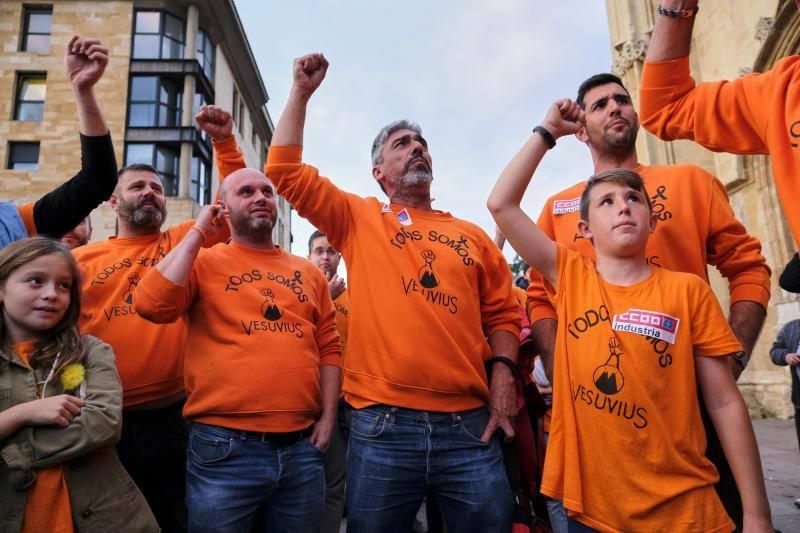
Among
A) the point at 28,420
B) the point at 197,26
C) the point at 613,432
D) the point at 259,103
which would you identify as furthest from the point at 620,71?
the point at 259,103

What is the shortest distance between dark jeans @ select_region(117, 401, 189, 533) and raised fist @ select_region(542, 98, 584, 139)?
7.65 feet

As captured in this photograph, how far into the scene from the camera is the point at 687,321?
183cm

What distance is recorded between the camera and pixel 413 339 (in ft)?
7.34

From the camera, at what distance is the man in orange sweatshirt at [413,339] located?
212cm

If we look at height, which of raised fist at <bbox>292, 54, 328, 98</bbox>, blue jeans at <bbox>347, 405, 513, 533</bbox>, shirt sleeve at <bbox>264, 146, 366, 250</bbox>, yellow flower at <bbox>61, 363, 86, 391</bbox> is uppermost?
raised fist at <bbox>292, 54, 328, 98</bbox>

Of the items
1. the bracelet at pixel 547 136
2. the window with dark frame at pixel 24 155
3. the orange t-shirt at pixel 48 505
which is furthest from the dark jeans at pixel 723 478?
the window with dark frame at pixel 24 155

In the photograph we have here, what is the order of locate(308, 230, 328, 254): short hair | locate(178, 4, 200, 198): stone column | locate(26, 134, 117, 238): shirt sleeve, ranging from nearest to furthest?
locate(26, 134, 117, 238): shirt sleeve → locate(308, 230, 328, 254): short hair → locate(178, 4, 200, 198): stone column

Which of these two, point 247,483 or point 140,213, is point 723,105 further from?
point 140,213

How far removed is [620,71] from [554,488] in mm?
12405

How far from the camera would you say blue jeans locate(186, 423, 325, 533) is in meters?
2.18

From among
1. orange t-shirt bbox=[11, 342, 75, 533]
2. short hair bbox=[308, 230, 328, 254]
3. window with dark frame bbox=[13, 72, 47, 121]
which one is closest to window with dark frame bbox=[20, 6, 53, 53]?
window with dark frame bbox=[13, 72, 47, 121]

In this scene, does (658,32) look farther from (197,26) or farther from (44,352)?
(197,26)

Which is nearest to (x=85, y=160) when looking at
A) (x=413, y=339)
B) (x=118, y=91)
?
(x=413, y=339)

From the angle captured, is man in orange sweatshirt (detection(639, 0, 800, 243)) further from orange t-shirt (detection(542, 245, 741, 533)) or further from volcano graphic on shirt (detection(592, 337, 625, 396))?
volcano graphic on shirt (detection(592, 337, 625, 396))
